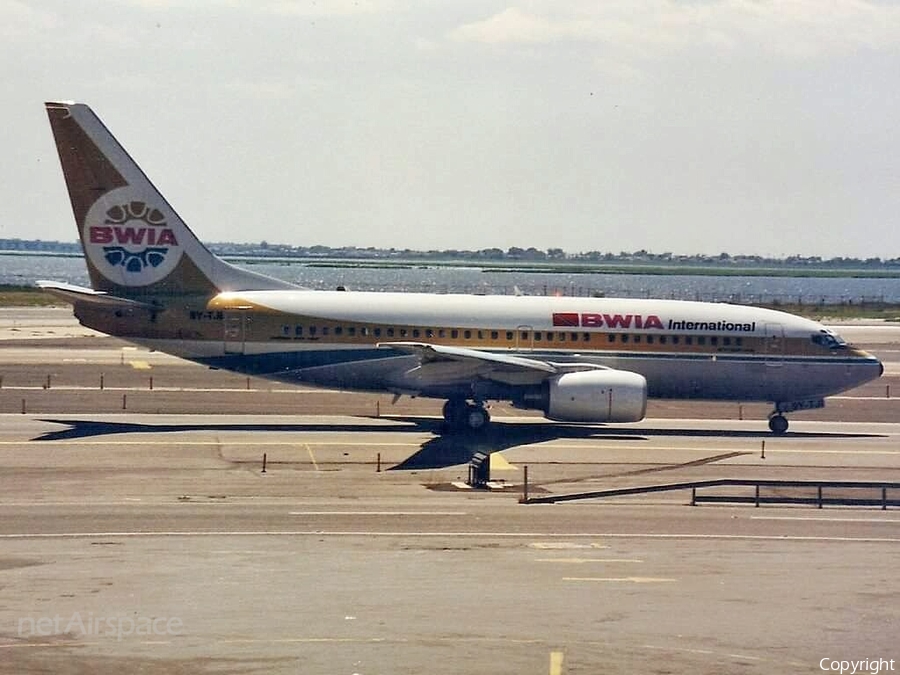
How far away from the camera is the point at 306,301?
42.2 metres

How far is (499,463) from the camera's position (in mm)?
34781

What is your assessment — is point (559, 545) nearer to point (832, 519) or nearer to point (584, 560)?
point (584, 560)

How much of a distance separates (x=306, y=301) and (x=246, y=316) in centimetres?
206

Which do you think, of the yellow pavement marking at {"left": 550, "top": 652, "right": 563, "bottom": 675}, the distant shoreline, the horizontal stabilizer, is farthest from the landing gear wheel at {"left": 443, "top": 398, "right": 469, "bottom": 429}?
the distant shoreline

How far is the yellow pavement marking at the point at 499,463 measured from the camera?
3384 cm

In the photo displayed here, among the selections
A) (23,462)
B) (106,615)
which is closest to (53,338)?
(23,462)

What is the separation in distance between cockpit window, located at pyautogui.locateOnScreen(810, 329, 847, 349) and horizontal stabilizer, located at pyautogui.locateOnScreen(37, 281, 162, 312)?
2221cm

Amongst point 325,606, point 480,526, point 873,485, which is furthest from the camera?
point 873,485

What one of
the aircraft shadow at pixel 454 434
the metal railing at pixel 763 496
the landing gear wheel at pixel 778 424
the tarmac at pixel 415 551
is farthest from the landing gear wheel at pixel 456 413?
the metal railing at pixel 763 496

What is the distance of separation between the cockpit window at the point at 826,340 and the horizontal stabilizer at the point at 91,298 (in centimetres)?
2221

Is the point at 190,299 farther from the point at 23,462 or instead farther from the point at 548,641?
the point at 548,641

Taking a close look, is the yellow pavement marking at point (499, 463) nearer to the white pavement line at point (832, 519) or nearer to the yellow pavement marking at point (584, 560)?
the white pavement line at point (832, 519)

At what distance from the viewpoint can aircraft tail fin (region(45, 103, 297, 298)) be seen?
4050 centimetres

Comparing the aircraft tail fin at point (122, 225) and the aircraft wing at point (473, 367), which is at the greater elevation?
the aircraft tail fin at point (122, 225)
